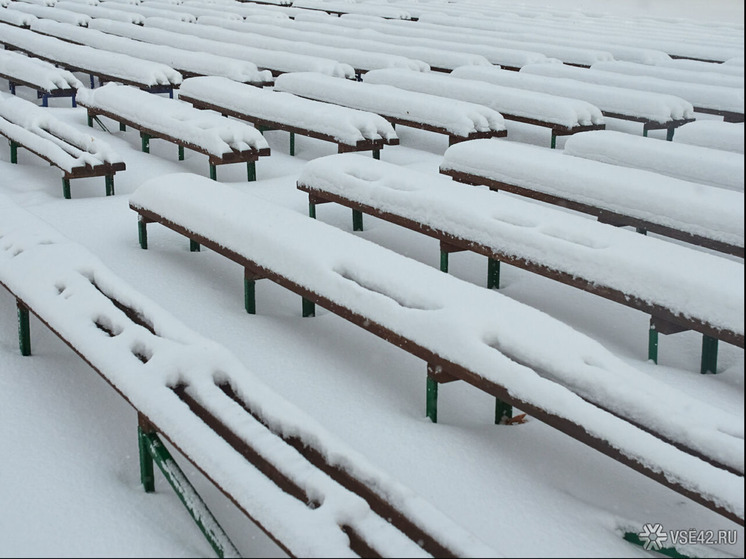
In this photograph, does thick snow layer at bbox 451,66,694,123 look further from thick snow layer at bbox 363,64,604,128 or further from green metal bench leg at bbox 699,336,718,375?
green metal bench leg at bbox 699,336,718,375

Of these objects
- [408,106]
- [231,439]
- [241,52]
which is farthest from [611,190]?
[241,52]

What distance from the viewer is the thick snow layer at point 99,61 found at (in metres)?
10.2

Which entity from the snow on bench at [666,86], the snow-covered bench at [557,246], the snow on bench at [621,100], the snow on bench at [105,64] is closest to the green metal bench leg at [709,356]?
the snow-covered bench at [557,246]

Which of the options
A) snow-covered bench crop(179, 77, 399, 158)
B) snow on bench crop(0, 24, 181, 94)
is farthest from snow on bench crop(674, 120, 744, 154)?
snow on bench crop(0, 24, 181, 94)

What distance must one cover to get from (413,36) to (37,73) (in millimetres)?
7089

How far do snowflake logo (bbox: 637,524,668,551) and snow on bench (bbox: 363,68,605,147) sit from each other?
564 centimetres

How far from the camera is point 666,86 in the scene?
10.0m

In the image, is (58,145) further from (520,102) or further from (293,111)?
(520,102)

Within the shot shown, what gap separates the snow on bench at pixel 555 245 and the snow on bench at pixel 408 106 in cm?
197

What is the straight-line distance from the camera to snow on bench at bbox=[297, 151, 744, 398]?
3848mm

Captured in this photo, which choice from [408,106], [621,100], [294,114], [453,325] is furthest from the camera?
[621,100]

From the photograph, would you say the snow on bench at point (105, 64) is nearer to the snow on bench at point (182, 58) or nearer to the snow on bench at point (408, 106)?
the snow on bench at point (182, 58)

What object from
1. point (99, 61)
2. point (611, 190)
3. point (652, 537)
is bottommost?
point (652, 537)

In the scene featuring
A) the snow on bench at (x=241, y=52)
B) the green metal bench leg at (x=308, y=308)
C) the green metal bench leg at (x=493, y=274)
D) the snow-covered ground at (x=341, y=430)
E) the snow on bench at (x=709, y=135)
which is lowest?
the snow-covered ground at (x=341, y=430)
